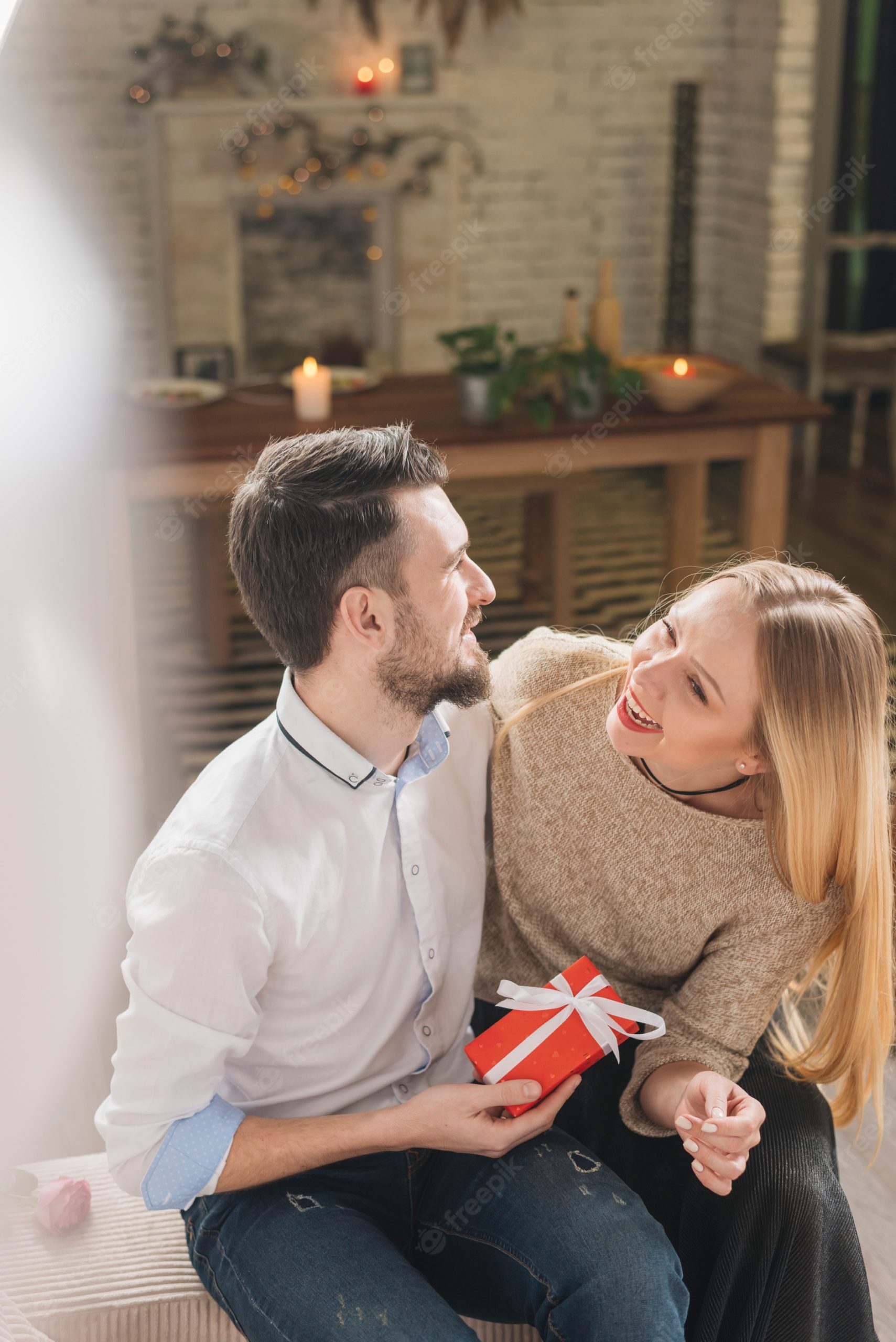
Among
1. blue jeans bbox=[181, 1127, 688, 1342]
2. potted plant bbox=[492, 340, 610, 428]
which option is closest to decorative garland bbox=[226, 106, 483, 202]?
potted plant bbox=[492, 340, 610, 428]

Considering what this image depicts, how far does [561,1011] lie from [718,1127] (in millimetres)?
174

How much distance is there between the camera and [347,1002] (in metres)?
1.24

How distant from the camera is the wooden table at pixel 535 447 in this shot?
8.87 feet

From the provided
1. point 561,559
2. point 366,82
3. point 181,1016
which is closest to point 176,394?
point 561,559

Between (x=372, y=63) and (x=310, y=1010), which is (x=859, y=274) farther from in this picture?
(x=310, y=1010)

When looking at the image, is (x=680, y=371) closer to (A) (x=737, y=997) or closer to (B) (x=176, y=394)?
(B) (x=176, y=394)

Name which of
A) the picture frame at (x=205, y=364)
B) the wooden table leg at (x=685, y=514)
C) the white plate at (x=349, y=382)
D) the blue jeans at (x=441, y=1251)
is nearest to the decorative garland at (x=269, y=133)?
the picture frame at (x=205, y=364)

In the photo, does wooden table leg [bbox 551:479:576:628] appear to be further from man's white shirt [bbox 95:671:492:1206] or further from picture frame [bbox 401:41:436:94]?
picture frame [bbox 401:41:436:94]

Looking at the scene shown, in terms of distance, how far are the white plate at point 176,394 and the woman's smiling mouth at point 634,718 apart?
76.0 inches

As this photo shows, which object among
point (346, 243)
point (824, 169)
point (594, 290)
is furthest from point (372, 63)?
point (824, 169)

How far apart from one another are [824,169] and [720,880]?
479cm

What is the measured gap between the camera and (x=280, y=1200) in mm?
1169

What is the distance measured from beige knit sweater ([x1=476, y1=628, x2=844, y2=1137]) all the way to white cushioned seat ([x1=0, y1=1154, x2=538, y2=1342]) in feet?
1.21

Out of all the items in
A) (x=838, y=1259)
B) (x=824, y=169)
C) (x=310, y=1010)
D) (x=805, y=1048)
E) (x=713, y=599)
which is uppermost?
(x=824, y=169)
